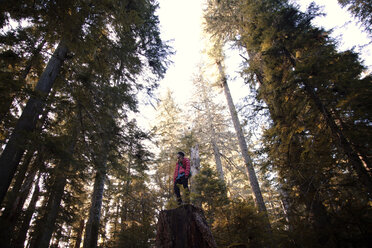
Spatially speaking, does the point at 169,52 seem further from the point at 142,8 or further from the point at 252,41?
the point at 252,41

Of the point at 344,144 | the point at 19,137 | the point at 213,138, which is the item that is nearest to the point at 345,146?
the point at 344,144

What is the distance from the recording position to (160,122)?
18.4 meters

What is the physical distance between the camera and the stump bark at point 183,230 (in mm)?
3223

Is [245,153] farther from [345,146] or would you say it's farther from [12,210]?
[12,210]

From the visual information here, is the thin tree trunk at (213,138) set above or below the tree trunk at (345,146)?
above

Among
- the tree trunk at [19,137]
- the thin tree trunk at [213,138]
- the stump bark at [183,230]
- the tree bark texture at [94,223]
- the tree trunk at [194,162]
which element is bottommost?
the stump bark at [183,230]

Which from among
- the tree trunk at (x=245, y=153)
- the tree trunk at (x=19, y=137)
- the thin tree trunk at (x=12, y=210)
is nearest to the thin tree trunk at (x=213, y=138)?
the tree trunk at (x=245, y=153)

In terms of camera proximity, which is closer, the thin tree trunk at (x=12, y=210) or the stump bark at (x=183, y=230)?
the stump bark at (x=183, y=230)

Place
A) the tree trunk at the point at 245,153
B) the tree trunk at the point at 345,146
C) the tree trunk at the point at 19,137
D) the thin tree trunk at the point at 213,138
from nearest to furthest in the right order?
the tree trunk at the point at 345,146, the tree trunk at the point at 19,137, the tree trunk at the point at 245,153, the thin tree trunk at the point at 213,138

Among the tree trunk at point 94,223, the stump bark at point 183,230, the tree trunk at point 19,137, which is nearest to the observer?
the stump bark at point 183,230

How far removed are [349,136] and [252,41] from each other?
417cm

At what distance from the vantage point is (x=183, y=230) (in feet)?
11.0

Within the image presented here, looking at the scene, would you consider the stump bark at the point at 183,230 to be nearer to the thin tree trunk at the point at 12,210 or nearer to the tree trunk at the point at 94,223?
the tree trunk at the point at 94,223

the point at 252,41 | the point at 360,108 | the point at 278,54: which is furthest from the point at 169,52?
the point at 360,108
